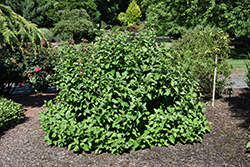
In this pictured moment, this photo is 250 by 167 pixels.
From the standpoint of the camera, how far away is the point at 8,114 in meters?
4.46

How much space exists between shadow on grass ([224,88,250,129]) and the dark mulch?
11 centimetres

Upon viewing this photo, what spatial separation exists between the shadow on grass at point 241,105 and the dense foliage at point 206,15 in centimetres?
653

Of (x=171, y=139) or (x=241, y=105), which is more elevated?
(x=241, y=105)

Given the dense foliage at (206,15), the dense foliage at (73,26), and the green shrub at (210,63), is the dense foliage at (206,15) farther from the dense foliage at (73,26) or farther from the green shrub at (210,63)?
the dense foliage at (73,26)

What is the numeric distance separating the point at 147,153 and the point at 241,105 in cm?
321

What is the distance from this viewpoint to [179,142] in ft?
12.2

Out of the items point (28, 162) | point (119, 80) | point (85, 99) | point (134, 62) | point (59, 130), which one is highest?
point (134, 62)

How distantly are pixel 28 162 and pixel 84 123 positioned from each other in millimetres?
968

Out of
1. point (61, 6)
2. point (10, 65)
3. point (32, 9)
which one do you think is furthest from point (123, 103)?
point (32, 9)

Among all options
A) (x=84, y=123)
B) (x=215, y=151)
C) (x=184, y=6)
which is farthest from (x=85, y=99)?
(x=184, y=6)

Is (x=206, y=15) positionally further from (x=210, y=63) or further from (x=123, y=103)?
(x=123, y=103)

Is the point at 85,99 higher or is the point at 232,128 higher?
the point at 85,99

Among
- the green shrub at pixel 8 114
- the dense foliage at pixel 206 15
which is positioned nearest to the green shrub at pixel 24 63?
the green shrub at pixel 8 114

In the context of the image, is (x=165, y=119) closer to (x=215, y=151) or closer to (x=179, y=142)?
(x=179, y=142)
